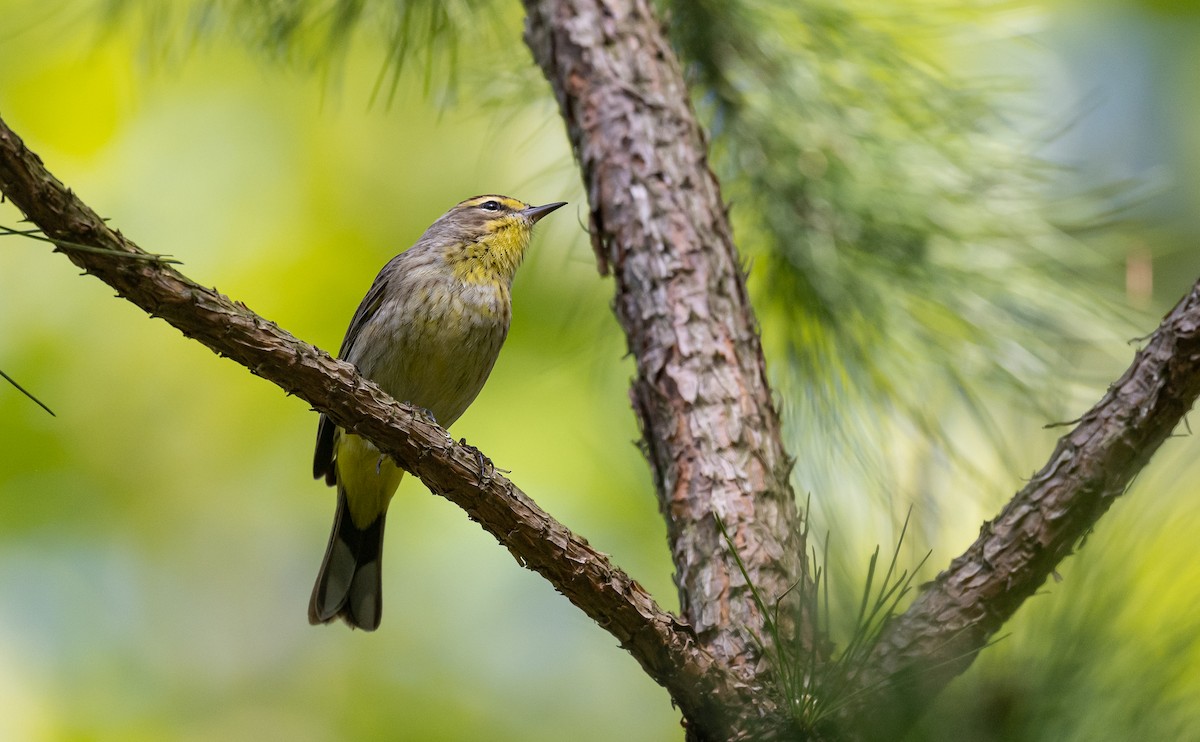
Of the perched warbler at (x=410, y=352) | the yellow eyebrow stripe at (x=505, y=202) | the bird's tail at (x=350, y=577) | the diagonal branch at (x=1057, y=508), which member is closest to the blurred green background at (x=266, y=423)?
the yellow eyebrow stripe at (x=505, y=202)

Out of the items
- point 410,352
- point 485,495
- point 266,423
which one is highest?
point 266,423

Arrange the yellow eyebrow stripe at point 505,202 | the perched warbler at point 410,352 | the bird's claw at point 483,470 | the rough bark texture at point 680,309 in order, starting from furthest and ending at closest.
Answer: the yellow eyebrow stripe at point 505,202 < the perched warbler at point 410,352 < the rough bark texture at point 680,309 < the bird's claw at point 483,470

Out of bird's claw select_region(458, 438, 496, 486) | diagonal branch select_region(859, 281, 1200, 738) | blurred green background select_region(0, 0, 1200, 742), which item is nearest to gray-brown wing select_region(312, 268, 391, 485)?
blurred green background select_region(0, 0, 1200, 742)

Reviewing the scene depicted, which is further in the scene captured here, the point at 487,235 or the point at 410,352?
the point at 487,235

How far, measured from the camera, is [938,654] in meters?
2.31

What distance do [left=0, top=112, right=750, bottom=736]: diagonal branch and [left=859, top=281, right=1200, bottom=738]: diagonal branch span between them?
1.51 ft

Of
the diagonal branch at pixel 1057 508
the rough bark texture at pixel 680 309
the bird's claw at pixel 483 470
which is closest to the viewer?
the diagonal branch at pixel 1057 508

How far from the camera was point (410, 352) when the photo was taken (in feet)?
13.9

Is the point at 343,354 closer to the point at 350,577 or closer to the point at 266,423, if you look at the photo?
the point at 350,577

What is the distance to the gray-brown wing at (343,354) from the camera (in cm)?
455

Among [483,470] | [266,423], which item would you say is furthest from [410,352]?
[266,423]

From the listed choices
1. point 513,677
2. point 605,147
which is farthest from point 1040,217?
point 513,677

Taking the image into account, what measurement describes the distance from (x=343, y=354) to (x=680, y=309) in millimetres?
1771

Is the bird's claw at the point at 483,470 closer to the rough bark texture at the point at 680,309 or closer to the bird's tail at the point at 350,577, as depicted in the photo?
the rough bark texture at the point at 680,309
